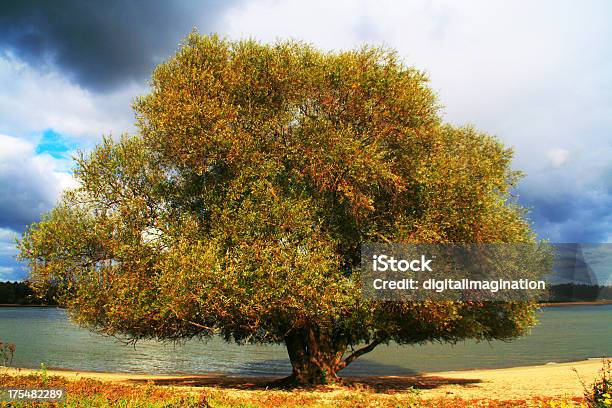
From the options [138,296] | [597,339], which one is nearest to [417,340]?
[138,296]

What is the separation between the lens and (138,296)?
74.0 feet

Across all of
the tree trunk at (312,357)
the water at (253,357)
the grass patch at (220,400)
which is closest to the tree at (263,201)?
the tree trunk at (312,357)

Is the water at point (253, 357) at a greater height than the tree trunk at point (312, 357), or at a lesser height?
lesser

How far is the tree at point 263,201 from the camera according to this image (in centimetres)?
2261

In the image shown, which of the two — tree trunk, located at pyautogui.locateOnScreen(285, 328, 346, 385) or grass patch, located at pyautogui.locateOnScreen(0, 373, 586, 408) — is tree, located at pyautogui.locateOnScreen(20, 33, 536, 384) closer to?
tree trunk, located at pyautogui.locateOnScreen(285, 328, 346, 385)

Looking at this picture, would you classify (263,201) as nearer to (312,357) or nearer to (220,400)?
(220,400)

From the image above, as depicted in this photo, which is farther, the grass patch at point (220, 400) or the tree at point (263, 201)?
the tree at point (263, 201)

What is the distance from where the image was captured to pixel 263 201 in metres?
23.1

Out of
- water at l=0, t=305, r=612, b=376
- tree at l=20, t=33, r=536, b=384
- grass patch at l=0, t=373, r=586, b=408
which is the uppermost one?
A: tree at l=20, t=33, r=536, b=384

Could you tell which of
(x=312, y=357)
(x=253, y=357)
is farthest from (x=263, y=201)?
(x=253, y=357)

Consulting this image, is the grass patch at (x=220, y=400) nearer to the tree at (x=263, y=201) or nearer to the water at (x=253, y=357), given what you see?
the tree at (x=263, y=201)

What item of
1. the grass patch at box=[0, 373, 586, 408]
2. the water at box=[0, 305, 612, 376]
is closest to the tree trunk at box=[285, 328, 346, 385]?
the grass patch at box=[0, 373, 586, 408]

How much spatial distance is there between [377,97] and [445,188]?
5.76 meters

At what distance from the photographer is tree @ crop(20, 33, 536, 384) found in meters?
→ 22.6
